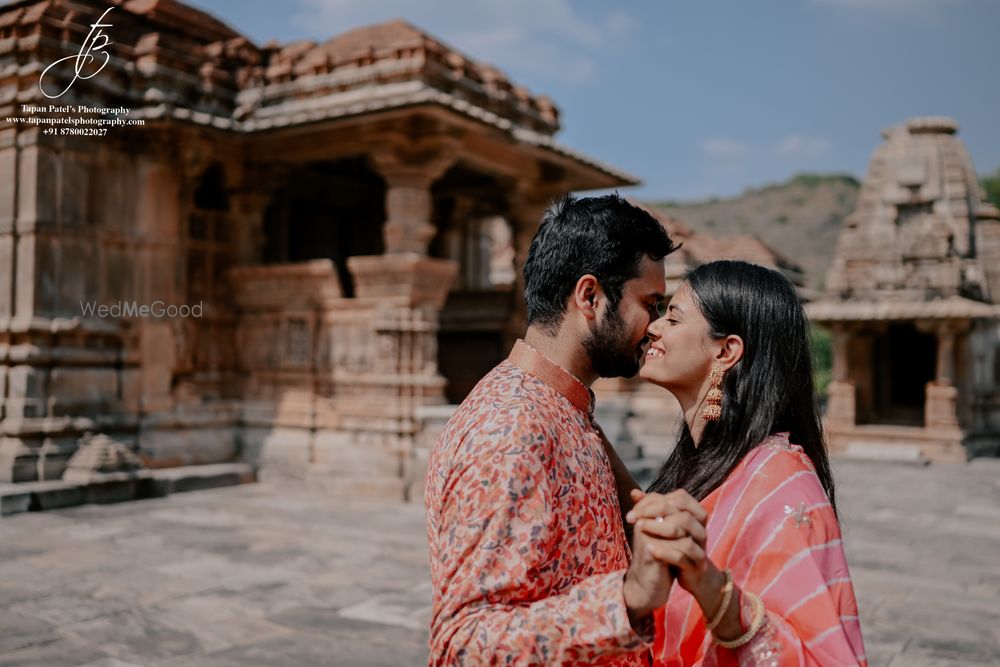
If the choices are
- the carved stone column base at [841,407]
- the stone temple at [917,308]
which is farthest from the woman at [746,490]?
the carved stone column base at [841,407]

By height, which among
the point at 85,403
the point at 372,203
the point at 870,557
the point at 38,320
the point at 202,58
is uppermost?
the point at 202,58

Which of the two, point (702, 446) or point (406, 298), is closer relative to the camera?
point (702, 446)

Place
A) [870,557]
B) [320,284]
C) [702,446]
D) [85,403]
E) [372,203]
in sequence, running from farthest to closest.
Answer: [372,203] → [320,284] → [85,403] → [870,557] → [702,446]

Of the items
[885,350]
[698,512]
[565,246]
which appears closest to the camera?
[698,512]

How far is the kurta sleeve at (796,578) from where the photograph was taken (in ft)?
4.75

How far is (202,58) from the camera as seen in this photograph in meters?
9.73

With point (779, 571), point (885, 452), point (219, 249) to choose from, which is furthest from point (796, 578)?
point (885, 452)

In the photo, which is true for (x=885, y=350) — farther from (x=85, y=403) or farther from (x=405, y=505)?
(x=85, y=403)

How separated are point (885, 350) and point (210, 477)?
13.0 metres

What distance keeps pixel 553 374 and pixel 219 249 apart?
898 centimetres

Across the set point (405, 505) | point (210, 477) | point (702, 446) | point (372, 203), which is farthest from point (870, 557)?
point (372, 203)

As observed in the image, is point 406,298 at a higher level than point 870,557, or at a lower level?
higher

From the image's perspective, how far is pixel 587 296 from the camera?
1664 millimetres

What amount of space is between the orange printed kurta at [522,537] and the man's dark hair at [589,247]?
0.58ft
